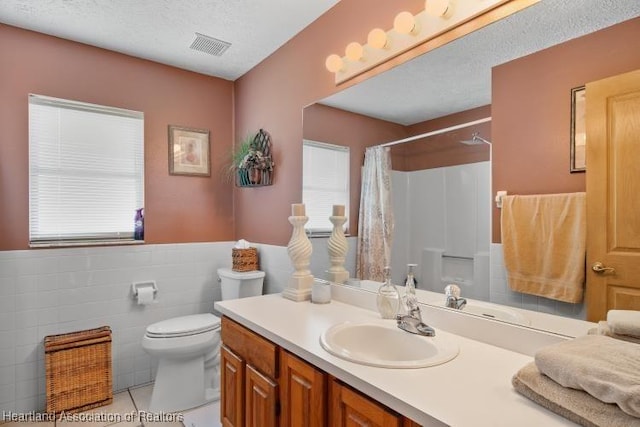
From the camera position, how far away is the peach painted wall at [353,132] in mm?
1742

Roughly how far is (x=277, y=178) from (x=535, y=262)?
177 cm

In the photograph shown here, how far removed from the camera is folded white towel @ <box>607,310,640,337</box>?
910 millimetres

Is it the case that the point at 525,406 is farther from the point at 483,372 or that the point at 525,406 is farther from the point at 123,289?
the point at 123,289

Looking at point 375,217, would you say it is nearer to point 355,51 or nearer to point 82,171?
point 355,51

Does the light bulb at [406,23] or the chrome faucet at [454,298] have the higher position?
the light bulb at [406,23]

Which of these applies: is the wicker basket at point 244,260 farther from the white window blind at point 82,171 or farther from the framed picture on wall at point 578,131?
the framed picture on wall at point 578,131

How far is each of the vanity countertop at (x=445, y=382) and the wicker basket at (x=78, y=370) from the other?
154cm

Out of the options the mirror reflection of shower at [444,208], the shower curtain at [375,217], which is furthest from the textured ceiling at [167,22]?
the mirror reflection of shower at [444,208]

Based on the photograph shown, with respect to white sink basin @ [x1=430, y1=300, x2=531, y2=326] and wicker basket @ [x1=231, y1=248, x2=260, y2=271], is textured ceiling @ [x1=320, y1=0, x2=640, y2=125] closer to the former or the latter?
white sink basin @ [x1=430, y1=300, x2=531, y2=326]

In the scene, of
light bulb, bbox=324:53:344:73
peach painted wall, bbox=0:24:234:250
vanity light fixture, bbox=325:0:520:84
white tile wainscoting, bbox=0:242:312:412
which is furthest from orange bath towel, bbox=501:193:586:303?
peach painted wall, bbox=0:24:234:250

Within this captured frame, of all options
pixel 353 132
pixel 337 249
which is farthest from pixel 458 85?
pixel 337 249

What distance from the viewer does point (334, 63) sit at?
6.43 ft

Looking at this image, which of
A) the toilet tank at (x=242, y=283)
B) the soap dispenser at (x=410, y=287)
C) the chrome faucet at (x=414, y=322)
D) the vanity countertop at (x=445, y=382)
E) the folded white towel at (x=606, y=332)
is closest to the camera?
the vanity countertop at (x=445, y=382)

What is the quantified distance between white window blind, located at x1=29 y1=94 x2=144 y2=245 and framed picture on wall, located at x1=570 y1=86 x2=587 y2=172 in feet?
8.64
